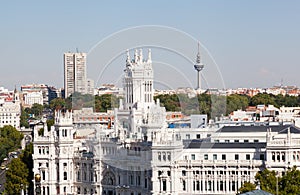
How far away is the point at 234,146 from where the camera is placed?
67750 mm

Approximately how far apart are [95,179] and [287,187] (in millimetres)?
20411

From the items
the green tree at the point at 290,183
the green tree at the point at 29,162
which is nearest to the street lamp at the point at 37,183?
the green tree at the point at 29,162

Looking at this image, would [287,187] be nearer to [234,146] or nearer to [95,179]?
[234,146]

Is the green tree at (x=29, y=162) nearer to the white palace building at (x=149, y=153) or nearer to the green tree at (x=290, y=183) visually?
the white palace building at (x=149, y=153)

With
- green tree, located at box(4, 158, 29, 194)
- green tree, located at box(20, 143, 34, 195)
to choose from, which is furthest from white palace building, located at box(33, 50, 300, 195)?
green tree, located at box(4, 158, 29, 194)

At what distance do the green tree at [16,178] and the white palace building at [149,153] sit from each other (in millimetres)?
2700

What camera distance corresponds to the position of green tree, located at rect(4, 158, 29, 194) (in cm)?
7863

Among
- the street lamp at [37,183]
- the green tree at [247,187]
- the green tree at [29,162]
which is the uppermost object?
the green tree at [29,162]

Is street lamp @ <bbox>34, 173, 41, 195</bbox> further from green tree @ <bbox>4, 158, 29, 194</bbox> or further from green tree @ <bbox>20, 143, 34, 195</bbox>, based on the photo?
green tree @ <bbox>4, 158, 29, 194</bbox>

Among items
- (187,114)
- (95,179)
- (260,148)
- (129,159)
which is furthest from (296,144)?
(187,114)

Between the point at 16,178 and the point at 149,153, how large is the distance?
59.1ft

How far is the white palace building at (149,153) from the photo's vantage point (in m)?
65.6

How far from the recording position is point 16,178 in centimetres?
7931

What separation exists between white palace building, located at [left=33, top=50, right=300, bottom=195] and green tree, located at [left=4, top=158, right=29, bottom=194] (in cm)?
270
